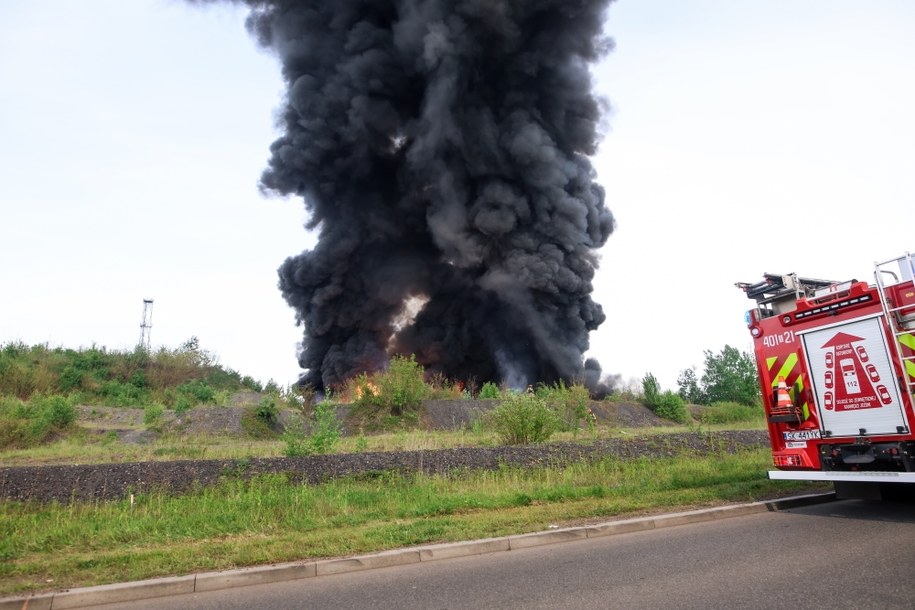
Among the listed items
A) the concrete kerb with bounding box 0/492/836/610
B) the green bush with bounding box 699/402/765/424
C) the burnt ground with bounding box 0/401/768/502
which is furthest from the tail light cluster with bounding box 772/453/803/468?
the green bush with bounding box 699/402/765/424

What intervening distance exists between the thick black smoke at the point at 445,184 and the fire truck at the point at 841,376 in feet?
74.6

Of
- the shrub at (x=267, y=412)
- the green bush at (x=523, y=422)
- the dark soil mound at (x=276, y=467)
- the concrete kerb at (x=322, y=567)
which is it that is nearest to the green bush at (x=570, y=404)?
the green bush at (x=523, y=422)

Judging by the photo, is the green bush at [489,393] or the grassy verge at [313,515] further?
the green bush at [489,393]

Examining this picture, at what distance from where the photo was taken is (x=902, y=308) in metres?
6.37

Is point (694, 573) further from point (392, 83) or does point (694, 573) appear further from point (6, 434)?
point (392, 83)

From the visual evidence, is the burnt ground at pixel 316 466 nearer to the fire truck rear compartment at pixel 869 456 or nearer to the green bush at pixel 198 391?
the fire truck rear compartment at pixel 869 456

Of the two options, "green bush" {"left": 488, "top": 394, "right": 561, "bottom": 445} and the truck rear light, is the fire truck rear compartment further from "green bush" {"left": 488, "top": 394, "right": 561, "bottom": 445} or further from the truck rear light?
"green bush" {"left": 488, "top": 394, "right": 561, "bottom": 445}

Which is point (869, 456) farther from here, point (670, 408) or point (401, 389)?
point (670, 408)

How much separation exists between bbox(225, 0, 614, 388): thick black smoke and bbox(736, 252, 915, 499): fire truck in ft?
74.6

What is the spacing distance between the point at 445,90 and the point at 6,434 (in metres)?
25.2

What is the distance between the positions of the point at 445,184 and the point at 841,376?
28.3 meters

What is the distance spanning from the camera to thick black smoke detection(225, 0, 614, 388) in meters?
31.8

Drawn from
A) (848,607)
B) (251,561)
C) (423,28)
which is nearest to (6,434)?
(251,561)

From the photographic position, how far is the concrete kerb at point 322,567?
4.73 metres
